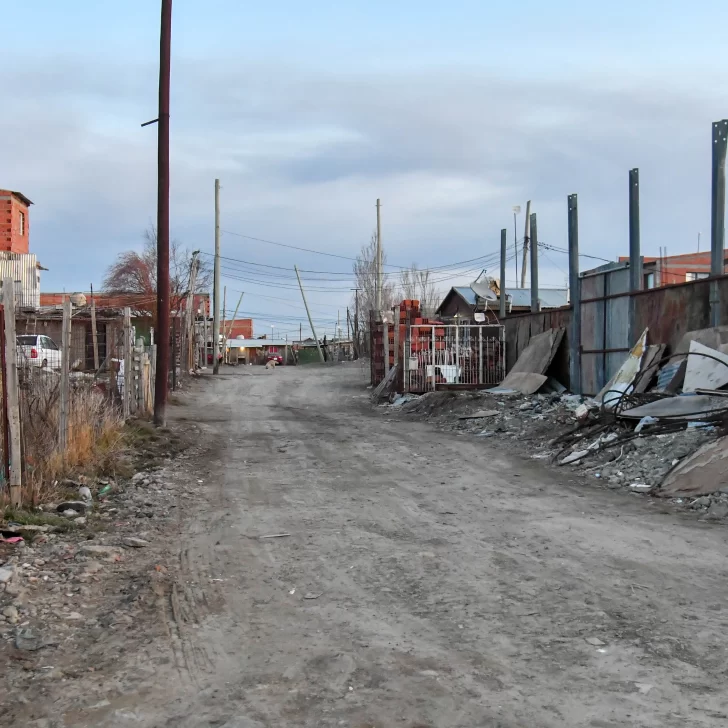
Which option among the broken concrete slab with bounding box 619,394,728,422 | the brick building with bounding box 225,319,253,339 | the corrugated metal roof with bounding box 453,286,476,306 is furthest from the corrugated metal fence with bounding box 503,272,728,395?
the brick building with bounding box 225,319,253,339

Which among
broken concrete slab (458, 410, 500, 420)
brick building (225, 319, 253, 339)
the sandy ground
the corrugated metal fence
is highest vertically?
brick building (225, 319, 253, 339)

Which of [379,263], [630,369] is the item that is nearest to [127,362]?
[630,369]

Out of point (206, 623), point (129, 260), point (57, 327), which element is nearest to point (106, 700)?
point (206, 623)

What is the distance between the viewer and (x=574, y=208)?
16859 mm

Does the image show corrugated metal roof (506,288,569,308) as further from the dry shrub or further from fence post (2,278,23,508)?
fence post (2,278,23,508)

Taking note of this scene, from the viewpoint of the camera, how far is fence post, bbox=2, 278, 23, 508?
7012 millimetres

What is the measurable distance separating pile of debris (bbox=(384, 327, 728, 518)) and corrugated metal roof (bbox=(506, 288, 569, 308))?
16227 mm

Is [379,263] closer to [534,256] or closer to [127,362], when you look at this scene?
[534,256]

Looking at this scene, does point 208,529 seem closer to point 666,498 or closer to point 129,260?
point 666,498

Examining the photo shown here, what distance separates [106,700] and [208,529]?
3.59 metres

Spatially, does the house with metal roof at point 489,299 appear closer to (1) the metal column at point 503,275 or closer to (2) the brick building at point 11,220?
(1) the metal column at point 503,275

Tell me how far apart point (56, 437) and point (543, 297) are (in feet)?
93.6

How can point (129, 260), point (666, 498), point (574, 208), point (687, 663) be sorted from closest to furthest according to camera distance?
point (687, 663), point (666, 498), point (574, 208), point (129, 260)

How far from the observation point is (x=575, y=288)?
1678 cm
